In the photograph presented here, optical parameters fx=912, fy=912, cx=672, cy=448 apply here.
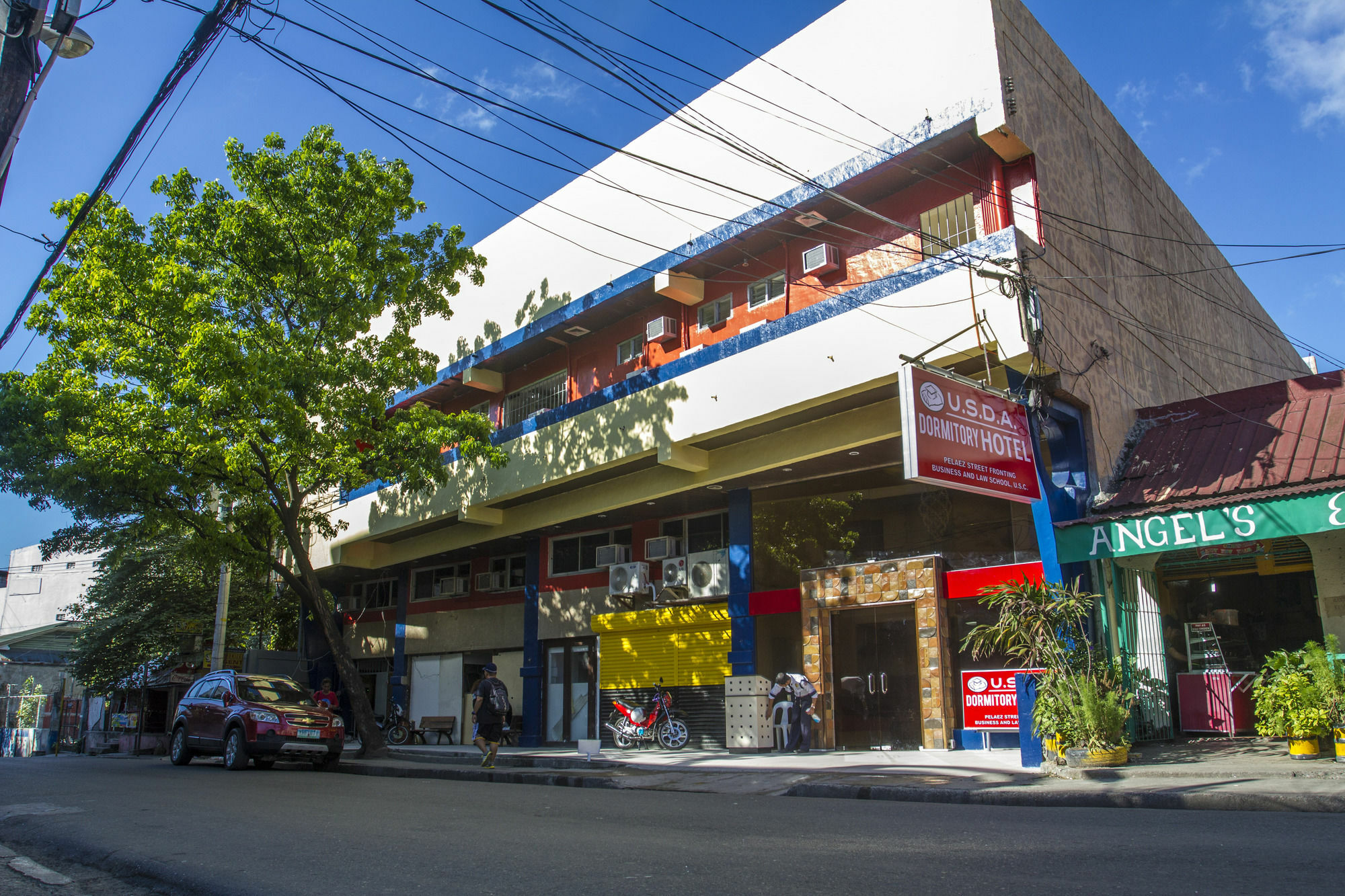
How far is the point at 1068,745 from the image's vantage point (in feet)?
36.4

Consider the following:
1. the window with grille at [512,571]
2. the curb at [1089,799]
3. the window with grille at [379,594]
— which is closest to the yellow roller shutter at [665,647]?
the window with grille at [512,571]

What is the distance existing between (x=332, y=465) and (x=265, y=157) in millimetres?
6209

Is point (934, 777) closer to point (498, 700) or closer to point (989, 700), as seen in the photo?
point (989, 700)

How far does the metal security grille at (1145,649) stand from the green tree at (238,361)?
1190cm

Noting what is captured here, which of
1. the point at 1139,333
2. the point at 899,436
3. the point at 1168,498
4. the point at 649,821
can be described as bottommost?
the point at 649,821

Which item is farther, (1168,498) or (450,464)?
(450,464)

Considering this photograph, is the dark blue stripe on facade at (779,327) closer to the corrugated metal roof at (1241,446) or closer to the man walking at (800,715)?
the corrugated metal roof at (1241,446)

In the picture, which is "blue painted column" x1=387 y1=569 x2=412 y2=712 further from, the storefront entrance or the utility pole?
the utility pole

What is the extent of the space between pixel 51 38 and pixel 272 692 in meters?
12.6

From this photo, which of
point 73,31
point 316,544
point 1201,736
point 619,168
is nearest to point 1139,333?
point 1201,736

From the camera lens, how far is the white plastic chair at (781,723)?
1650cm

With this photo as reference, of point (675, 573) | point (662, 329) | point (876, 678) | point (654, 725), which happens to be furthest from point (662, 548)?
point (876, 678)

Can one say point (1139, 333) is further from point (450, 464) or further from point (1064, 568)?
point (450, 464)

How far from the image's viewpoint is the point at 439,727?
25.4m
